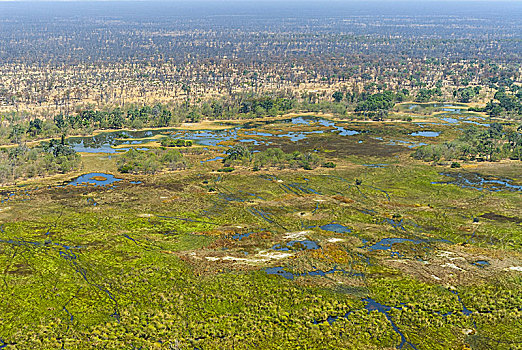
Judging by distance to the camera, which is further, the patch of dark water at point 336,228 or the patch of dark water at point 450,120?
the patch of dark water at point 450,120

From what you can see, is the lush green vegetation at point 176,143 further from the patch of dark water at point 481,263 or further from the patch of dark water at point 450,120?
the patch of dark water at point 481,263

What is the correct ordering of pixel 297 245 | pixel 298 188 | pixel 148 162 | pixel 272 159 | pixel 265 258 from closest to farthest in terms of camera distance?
pixel 265 258 → pixel 297 245 → pixel 298 188 → pixel 148 162 → pixel 272 159

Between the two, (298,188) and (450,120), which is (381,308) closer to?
(298,188)

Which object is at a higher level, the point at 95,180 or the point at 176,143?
the point at 176,143

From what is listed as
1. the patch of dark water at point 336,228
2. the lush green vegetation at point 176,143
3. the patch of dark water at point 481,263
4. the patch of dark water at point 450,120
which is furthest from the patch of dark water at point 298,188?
the patch of dark water at point 450,120


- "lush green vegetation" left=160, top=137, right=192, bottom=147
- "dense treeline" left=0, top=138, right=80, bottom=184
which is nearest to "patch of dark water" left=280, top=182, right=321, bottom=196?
"lush green vegetation" left=160, top=137, right=192, bottom=147

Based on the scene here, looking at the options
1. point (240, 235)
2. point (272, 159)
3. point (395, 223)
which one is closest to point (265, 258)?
point (240, 235)

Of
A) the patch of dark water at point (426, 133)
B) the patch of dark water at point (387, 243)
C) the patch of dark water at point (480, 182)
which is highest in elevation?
the patch of dark water at point (387, 243)
